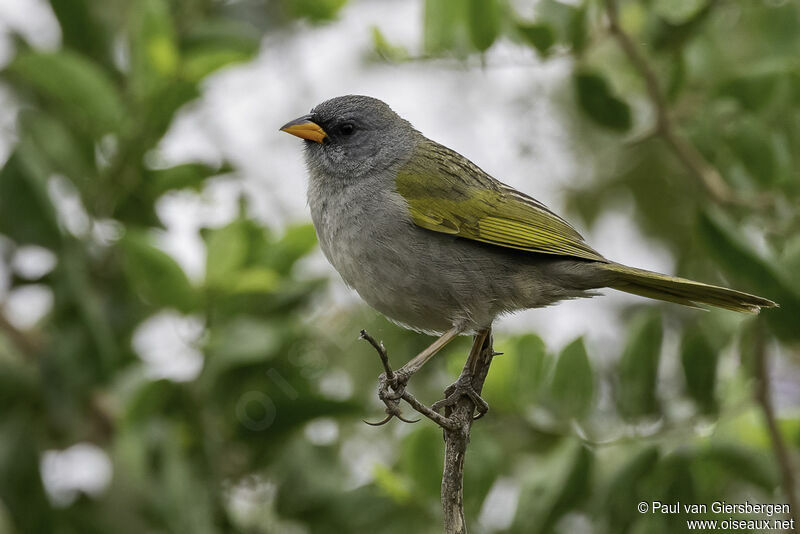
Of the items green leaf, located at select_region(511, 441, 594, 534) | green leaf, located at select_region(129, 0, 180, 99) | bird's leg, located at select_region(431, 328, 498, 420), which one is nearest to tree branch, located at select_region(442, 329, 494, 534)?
bird's leg, located at select_region(431, 328, 498, 420)

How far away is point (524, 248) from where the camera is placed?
12.8 ft

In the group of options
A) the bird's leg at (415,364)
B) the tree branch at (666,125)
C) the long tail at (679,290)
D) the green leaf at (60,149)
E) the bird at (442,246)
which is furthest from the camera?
the green leaf at (60,149)

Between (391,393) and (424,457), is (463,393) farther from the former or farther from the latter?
(424,457)

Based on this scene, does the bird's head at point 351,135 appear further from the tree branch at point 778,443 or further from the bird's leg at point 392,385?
the tree branch at point 778,443

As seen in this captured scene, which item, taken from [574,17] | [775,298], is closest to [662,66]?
[574,17]

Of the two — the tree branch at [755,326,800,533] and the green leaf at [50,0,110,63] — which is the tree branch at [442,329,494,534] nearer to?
the tree branch at [755,326,800,533]

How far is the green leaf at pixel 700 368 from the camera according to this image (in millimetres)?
3855

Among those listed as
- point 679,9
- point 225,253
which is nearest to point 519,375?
point 225,253

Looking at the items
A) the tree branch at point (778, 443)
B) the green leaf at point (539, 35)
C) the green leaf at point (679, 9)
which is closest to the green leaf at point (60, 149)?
the green leaf at point (539, 35)

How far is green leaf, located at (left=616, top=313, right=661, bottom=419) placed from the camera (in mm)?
3799

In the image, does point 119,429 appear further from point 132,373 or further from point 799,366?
point 799,366

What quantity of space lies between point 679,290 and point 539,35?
124cm

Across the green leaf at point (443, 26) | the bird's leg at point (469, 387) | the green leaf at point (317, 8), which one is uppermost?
the green leaf at point (443, 26)

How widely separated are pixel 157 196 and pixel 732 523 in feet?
9.57
